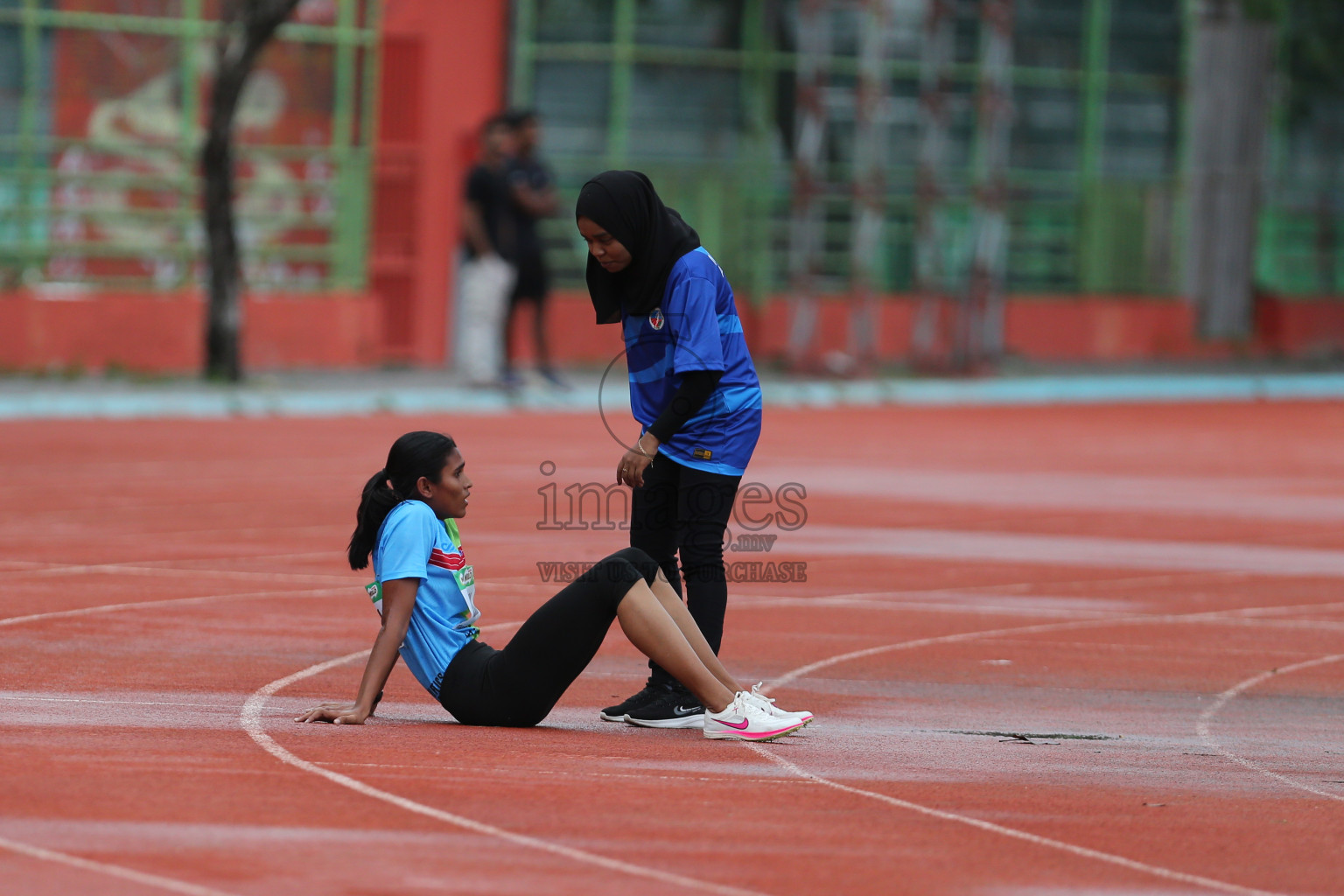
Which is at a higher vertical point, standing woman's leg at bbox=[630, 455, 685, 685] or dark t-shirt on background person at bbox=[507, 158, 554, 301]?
dark t-shirt on background person at bbox=[507, 158, 554, 301]

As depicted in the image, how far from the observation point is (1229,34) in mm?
27625

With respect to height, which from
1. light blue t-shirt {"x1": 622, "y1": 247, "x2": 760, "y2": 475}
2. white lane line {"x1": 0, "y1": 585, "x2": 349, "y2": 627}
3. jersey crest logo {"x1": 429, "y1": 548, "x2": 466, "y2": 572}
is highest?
light blue t-shirt {"x1": 622, "y1": 247, "x2": 760, "y2": 475}

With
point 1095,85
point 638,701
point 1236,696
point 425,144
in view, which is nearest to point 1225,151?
point 1095,85

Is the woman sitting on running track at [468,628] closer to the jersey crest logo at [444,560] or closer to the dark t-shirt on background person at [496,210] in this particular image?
the jersey crest logo at [444,560]

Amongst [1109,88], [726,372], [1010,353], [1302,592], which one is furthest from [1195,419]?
[726,372]

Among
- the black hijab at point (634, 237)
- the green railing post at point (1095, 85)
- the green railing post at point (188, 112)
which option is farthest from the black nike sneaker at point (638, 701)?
the green railing post at point (1095, 85)

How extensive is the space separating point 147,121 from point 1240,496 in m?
12.5

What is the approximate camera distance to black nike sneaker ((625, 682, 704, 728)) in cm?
694

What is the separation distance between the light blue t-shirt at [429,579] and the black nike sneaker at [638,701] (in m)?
0.54

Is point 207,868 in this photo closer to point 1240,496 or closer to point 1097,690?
point 1097,690

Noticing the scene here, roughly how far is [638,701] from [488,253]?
1381 centimetres

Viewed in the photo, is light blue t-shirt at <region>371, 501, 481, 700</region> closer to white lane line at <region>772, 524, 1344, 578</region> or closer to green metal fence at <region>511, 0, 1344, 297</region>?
white lane line at <region>772, 524, 1344, 578</region>

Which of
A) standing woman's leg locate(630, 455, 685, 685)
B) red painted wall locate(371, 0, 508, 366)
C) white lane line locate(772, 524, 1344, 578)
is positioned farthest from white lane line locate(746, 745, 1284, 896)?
red painted wall locate(371, 0, 508, 366)

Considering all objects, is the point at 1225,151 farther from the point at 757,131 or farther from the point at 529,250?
the point at 529,250
